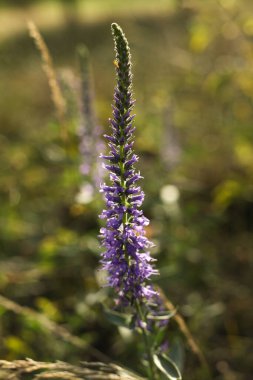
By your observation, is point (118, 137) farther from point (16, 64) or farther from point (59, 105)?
point (16, 64)

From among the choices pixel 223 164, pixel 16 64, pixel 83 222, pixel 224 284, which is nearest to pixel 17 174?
pixel 83 222

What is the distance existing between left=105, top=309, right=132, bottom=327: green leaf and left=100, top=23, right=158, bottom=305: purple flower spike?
325 mm

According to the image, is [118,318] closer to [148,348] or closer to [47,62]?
[148,348]

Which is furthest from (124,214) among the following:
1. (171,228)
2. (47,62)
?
(171,228)

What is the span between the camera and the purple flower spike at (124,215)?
2.38m

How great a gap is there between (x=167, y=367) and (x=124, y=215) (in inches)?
37.9

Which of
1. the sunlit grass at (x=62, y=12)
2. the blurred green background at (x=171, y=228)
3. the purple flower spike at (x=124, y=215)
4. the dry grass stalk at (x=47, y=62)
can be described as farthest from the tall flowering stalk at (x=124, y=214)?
the sunlit grass at (x=62, y=12)

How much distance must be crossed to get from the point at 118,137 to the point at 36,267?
126 inches

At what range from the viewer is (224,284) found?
5145 mm

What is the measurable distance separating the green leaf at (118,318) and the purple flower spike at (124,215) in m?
0.32

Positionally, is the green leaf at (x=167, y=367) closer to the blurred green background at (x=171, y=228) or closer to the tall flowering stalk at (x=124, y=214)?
Result: the tall flowering stalk at (x=124, y=214)

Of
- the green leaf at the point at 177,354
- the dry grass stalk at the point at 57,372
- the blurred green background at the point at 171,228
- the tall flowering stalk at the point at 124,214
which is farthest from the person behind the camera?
the blurred green background at the point at 171,228

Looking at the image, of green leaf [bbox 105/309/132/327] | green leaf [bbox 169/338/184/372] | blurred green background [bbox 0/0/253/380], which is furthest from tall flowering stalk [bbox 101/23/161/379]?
blurred green background [bbox 0/0/253/380]

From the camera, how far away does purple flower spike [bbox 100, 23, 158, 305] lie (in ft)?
7.80
